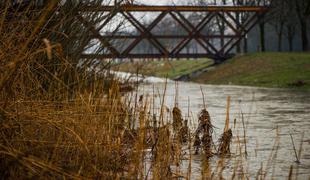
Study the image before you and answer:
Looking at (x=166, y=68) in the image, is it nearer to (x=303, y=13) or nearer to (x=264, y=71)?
(x=303, y=13)

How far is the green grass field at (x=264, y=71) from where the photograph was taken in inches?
741

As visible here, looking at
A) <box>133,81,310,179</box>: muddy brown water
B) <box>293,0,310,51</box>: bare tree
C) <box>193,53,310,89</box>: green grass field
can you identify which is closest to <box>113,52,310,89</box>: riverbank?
<box>193,53,310,89</box>: green grass field

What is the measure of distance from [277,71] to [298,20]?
976cm

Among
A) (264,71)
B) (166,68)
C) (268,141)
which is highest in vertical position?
(166,68)

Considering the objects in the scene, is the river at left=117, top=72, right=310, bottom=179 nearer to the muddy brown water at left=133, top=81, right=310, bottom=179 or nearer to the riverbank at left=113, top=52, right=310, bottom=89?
the muddy brown water at left=133, top=81, right=310, bottom=179

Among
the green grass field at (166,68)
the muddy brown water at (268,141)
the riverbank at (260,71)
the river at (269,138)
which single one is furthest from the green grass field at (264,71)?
the muddy brown water at (268,141)

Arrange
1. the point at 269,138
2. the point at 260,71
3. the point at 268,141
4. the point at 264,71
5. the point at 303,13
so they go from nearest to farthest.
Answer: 1. the point at 268,141
2. the point at 269,138
3. the point at 264,71
4. the point at 260,71
5. the point at 303,13

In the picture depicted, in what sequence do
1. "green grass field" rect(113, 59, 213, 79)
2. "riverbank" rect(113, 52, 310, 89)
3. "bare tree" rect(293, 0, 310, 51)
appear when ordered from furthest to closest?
"bare tree" rect(293, 0, 310, 51) < "riverbank" rect(113, 52, 310, 89) < "green grass field" rect(113, 59, 213, 79)

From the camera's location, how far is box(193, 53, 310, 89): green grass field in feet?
61.8

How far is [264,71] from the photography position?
72.9 feet

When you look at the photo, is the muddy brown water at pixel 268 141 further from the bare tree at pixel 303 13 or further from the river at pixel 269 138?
the bare tree at pixel 303 13

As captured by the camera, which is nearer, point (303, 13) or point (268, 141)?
point (268, 141)

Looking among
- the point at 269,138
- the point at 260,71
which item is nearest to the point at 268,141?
the point at 269,138

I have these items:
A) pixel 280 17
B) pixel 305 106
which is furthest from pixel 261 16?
pixel 305 106
